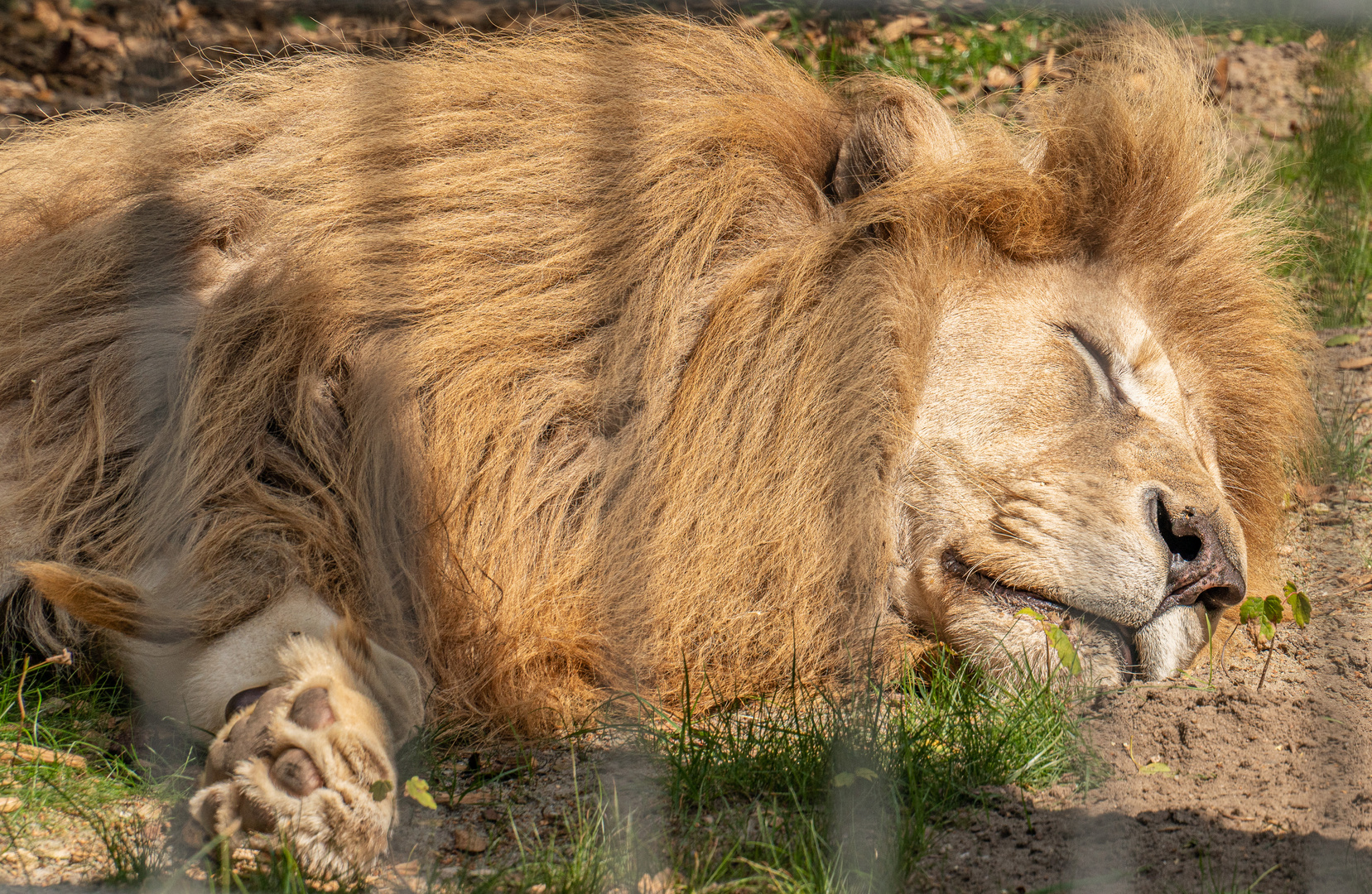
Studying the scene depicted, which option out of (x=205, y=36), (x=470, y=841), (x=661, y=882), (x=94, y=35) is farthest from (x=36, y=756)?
(x=94, y=35)

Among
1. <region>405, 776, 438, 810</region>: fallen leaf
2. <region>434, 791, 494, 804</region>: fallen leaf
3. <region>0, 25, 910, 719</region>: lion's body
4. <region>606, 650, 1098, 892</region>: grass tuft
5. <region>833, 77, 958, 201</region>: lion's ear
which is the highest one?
<region>833, 77, 958, 201</region>: lion's ear

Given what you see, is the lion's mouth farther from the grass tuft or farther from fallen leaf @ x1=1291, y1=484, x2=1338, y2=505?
fallen leaf @ x1=1291, y1=484, x2=1338, y2=505

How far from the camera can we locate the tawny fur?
264cm

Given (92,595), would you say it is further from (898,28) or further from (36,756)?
(898,28)

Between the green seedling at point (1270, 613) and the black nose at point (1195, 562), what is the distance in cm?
36

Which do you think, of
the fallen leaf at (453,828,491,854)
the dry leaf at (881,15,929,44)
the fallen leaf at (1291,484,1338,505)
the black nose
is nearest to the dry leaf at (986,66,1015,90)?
the dry leaf at (881,15,929,44)

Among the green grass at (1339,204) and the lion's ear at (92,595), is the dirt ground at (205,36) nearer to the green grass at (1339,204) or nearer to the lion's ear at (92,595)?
the green grass at (1339,204)

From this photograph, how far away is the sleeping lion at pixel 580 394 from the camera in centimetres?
262

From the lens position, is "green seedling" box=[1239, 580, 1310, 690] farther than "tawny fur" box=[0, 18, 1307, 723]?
Yes

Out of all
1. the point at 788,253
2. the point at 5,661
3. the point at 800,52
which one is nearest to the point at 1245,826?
the point at 788,253

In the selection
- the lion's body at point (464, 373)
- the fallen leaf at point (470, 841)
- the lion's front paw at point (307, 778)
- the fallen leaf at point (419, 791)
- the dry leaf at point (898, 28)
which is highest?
the dry leaf at point (898, 28)

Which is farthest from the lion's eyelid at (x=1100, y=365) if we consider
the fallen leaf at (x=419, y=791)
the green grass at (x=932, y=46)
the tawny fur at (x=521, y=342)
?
the green grass at (x=932, y=46)

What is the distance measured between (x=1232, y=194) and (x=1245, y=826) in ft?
6.19

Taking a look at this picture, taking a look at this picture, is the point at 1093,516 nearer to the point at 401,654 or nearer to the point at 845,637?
the point at 845,637
